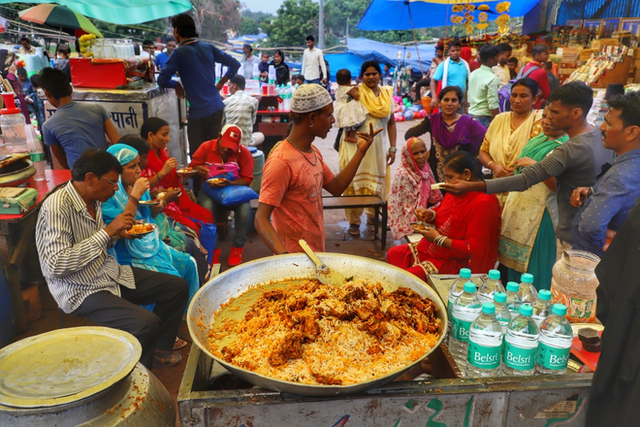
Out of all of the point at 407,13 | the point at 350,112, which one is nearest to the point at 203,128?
the point at 350,112

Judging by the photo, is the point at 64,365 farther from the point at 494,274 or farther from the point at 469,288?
the point at 494,274

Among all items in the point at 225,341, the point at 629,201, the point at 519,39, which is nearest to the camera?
the point at 225,341

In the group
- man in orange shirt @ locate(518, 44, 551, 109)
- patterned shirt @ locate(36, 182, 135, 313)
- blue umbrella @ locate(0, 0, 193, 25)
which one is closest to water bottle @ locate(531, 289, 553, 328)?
patterned shirt @ locate(36, 182, 135, 313)

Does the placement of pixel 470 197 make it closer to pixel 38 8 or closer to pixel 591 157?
pixel 591 157

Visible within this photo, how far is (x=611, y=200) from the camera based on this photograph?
2.55 meters

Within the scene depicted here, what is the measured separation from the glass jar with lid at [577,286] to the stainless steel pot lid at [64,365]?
1.79 m

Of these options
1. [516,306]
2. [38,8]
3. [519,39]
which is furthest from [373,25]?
[516,306]

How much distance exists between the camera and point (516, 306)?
1804 millimetres

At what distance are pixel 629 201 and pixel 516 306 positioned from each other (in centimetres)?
124

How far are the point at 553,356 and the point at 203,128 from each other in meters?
5.35

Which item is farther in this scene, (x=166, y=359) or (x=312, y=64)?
(x=312, y=64)

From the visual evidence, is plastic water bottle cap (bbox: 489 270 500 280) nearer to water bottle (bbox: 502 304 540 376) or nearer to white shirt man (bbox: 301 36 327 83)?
water bottle (bbox: 502 304 540 376)

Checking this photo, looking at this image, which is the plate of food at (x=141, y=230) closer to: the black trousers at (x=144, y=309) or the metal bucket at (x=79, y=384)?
the black trousers at (x=144, y=309)

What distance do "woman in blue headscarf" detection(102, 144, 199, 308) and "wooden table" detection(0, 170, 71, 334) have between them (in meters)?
0.66
